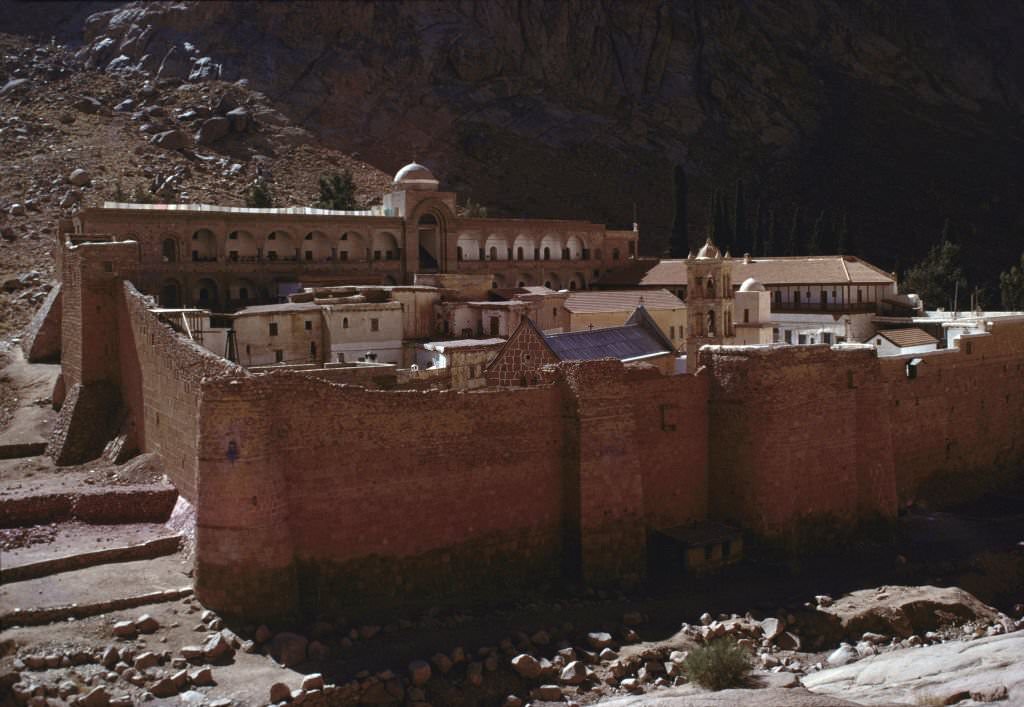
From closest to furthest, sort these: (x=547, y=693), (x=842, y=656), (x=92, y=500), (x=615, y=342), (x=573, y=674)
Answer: (x=547, y=693), (x=573, y=674), (x=842, y=656), (x=92, y=500), (x=615, y=342)

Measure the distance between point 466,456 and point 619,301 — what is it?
21.2m

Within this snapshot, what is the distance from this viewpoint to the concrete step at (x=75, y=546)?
644 inches

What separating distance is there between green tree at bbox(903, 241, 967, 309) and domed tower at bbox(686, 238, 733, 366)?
18.9 meters

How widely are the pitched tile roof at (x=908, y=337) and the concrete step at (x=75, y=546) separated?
919 inches

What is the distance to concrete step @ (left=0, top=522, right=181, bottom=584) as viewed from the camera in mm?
16359

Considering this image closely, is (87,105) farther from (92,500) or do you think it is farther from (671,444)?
(671,444)

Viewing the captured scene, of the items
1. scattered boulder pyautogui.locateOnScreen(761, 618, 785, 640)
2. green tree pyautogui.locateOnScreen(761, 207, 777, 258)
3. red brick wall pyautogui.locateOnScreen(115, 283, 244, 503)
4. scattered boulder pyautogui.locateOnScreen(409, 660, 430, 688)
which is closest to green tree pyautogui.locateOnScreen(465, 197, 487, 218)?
green tree pyautogui.locateOnScreen(761, 207, 777, 258)

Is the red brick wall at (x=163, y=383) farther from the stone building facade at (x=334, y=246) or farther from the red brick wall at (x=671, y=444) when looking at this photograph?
the red brick wall at (x=671, y=444)

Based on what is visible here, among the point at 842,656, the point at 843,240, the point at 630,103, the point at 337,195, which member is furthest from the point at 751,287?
the point at 630,103

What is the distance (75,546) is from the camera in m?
17.3

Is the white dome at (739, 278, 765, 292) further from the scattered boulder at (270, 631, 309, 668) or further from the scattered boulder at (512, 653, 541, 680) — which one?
the scattered boulder at (270, 631, 309, 668)

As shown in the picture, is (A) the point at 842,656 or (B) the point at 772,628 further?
(B) the point at 772,628

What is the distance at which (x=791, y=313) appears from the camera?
134ft

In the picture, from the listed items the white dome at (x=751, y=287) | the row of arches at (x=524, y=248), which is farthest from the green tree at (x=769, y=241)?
the white dome at (x=751, y=287)
